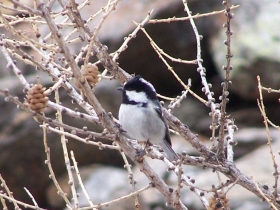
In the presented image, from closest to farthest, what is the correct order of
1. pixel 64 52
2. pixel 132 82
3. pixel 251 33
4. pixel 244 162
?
pixel 64 52 → pixel 132 82 → pixel 244 162 → pixel 251 33

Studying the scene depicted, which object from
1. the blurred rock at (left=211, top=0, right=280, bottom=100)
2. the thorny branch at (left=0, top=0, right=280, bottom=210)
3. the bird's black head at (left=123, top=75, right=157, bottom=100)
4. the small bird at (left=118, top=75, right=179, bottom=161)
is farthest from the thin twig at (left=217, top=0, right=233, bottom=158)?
the blurred rock at (left=211, top=0, right=280, bottom=100)

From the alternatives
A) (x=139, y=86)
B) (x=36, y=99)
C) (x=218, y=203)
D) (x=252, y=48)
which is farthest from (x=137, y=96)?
(x=252, y=48)

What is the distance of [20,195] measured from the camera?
888cm

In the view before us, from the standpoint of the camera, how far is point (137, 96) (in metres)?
3.63

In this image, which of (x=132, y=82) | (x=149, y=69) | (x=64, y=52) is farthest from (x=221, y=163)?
(x=149, y=69)

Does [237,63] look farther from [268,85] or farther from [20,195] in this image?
[20,195]

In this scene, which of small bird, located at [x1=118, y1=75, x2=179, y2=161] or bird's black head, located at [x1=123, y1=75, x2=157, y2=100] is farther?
small bird, located at [x1=118, y1=75, x2=179, y2=161]

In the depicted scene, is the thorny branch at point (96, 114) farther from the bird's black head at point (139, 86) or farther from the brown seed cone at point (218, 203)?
the bird's black head at point (139, 86)

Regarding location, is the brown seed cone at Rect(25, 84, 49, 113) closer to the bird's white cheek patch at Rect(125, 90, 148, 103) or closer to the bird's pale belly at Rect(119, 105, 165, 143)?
the bird's white cheek patch at Rect(125, 90, 148, 103)

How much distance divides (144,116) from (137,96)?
0.19m

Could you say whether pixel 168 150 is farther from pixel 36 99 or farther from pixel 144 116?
pixel 36 99

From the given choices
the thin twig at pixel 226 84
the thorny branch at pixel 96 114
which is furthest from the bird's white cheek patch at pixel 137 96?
the thin twig at pixel 226 84

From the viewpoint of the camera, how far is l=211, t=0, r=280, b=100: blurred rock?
909 centimetres

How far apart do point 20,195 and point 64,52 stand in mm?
7118
